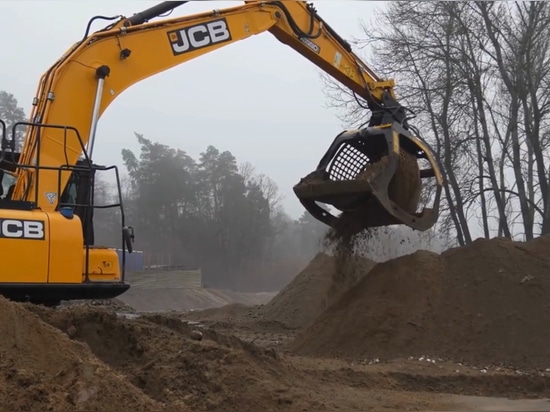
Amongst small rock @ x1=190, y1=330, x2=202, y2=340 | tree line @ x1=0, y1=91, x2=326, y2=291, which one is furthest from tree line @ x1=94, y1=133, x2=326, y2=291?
small rock @ x1=190, y1=330, x2=202, y2=340

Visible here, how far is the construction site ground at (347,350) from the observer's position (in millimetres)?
5434

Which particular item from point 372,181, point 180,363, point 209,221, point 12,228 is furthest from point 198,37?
point 209,221

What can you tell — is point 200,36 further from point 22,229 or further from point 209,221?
point 209,221

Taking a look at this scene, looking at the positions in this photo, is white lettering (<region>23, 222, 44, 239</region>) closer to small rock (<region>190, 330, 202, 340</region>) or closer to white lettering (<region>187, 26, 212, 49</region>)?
small rock (<region>190, 330, 202, 340</region>)

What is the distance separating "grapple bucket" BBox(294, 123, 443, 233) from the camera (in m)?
9.63

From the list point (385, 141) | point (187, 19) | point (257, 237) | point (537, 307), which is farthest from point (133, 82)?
point (257, 237)

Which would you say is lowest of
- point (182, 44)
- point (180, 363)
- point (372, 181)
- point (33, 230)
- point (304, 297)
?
point (180, 363)

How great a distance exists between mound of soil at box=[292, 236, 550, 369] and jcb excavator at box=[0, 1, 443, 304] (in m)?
0.91

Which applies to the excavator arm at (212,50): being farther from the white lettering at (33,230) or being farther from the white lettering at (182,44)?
the white lettering at (33,230)

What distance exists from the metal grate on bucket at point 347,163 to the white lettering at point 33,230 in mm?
4934

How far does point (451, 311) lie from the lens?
9.79m

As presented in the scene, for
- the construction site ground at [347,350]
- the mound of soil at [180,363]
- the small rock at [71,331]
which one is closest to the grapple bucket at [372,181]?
the construction site ground at [347,350]

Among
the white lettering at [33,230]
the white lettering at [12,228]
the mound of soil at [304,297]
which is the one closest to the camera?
the white lettering at [12,228]

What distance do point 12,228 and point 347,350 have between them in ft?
16.3
